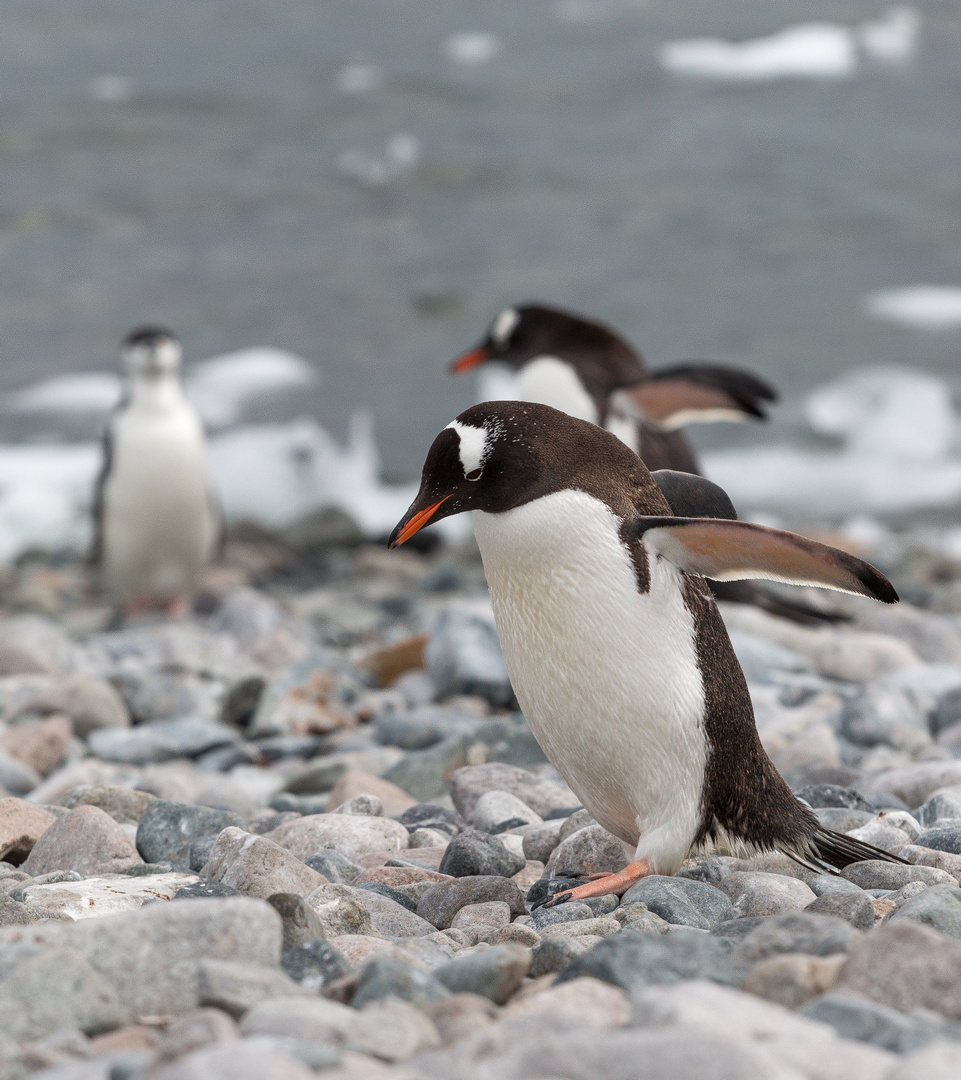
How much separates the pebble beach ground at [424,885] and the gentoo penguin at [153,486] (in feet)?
9.38

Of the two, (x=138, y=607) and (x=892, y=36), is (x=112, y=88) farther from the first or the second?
(x=138, y=607)

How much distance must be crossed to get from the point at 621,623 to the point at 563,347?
330cm

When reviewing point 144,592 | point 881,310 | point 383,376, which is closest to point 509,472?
point 144,592

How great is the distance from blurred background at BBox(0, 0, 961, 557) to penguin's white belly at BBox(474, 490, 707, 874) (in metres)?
8.81

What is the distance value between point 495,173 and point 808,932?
61.6ft

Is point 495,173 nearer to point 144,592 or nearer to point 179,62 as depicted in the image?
point 179,62

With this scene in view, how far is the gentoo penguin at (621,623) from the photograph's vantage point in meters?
2.63

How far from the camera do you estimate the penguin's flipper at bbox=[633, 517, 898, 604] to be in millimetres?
2404

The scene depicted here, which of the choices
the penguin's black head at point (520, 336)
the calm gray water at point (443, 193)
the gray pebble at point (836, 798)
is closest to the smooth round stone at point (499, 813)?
the gray pebble at point (836, 798)

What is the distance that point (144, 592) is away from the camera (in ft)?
29.4

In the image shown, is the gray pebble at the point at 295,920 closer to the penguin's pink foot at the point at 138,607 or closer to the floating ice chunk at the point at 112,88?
the penguin's pink foot at the point at 138,607

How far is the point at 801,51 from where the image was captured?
2295cm

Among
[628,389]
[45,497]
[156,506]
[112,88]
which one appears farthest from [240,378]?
[112,88]

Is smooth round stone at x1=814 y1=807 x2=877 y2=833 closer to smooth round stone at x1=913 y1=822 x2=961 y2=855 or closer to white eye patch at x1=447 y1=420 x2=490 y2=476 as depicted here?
smooth round stone at x1=913 y1=822 x2=961 y2=855
